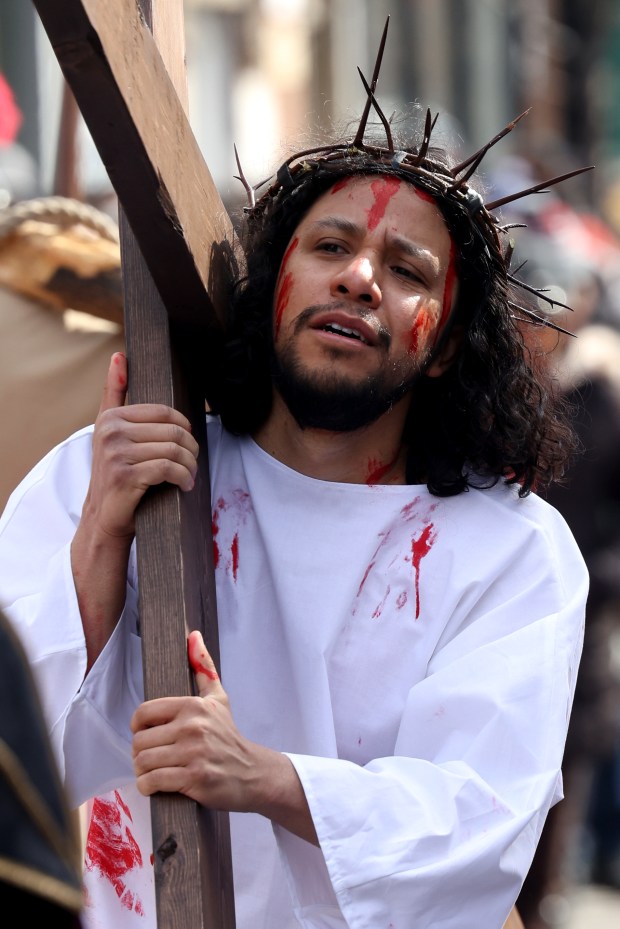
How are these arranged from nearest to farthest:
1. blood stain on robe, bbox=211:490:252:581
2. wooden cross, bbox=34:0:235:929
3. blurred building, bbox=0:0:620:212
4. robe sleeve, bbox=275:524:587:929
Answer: wooden cross, bbox=34:0:235:929, robe sleeve, bbox=275:524:587:929, blood stain on robe, bbox=211:490:252:581, blurred building, bbox=0:0:620:212

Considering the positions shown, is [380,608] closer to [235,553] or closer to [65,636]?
[235,553]

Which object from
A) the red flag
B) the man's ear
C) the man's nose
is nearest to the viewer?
the man's nose

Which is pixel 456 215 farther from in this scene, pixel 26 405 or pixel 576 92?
pixel 576 92

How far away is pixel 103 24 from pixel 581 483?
3476 millimetres

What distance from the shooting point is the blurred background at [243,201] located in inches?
122

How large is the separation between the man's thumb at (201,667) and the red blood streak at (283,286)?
679 millimetres

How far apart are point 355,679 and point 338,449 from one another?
16.7 inches

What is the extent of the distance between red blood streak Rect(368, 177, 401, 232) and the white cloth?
468 millimetres

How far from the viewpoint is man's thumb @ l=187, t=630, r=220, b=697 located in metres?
2.07

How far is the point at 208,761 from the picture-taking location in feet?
6.40

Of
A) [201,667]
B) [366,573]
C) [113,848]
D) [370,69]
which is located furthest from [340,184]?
[370,69]

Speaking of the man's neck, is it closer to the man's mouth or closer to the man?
the man

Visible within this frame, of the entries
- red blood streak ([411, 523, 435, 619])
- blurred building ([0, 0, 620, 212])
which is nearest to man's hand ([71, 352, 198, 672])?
red blood streak ([411, 523, 435, 619])

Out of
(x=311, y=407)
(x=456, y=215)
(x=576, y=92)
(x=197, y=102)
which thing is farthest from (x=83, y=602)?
(x=576, y=92)
